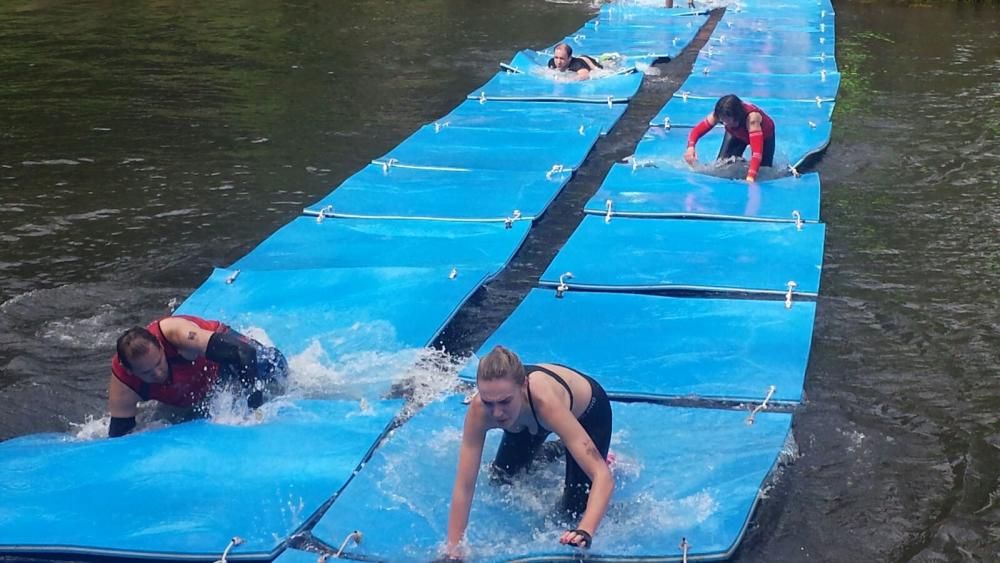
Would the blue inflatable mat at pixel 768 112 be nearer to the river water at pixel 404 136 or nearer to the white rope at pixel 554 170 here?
the river water at pixel 404 136

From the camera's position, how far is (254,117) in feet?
41.0

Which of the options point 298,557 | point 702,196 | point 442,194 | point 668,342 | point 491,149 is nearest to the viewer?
point 298,557

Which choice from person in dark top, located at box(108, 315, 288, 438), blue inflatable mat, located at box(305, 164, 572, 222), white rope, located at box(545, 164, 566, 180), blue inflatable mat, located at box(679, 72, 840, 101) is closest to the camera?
person in dark top, located at box(108, 315, 288, 438)

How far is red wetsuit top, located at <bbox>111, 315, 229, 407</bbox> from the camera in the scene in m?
5.30

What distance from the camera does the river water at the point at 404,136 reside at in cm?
527

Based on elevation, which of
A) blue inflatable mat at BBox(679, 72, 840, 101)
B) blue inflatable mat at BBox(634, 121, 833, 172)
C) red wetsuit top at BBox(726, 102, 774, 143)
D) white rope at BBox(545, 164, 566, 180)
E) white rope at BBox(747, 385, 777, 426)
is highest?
red wetsuit top at BBox(726, 102, 774, 143)

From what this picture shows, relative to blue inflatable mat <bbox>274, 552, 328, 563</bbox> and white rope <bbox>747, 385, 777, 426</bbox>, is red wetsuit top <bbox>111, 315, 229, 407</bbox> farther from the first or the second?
white rope <bbox>747, 385, 777, 426</bbox>

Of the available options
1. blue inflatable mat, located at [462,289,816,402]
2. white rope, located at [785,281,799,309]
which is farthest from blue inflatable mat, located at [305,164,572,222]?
white rope, located at [785,281,799,309]

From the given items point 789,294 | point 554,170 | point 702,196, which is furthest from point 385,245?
point 789,294

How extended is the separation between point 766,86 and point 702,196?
501 centimetres

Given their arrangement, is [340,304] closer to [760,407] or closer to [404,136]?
[760,407]

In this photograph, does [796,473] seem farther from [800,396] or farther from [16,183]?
[16,183]

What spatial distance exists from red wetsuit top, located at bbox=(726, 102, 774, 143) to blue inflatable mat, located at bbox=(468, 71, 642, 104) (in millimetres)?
3283

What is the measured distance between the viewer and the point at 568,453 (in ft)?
14.0
